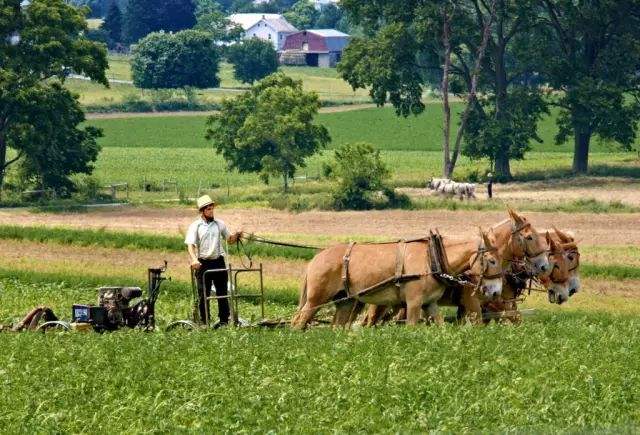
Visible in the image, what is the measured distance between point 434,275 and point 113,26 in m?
173

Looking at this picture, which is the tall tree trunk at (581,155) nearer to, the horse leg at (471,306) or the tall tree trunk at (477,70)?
the tall tree trunk at (477,70)

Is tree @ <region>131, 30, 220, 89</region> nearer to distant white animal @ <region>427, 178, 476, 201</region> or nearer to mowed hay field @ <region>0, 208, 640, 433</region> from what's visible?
distant white animal @ <region>427, 178, 476, 201</region>

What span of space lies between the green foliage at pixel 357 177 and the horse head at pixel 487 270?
39.5 m

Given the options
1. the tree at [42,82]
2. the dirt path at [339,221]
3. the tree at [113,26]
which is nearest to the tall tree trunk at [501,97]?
the dirt path at [339,221]

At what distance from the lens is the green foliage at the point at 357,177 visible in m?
65.0

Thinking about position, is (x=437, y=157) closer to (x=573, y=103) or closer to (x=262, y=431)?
(x=573, y=103)

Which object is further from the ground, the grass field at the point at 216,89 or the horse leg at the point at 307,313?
the horse leg at the point at 307,313

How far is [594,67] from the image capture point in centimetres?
7981

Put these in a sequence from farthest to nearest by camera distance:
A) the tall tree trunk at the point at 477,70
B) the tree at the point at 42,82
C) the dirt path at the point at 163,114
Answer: the dirt path at the point at 163,114 → the tall tree trunk at the point at 477,70 → the tree at the point at 42,82

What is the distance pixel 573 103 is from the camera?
77.6 meters

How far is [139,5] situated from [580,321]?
17431cm

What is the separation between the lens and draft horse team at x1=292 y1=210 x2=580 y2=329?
25250 millimetres

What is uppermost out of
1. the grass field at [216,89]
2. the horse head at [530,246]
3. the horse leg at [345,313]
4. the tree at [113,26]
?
the tree at [113,26]

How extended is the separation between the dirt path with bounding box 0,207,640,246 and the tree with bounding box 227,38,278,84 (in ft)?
307
